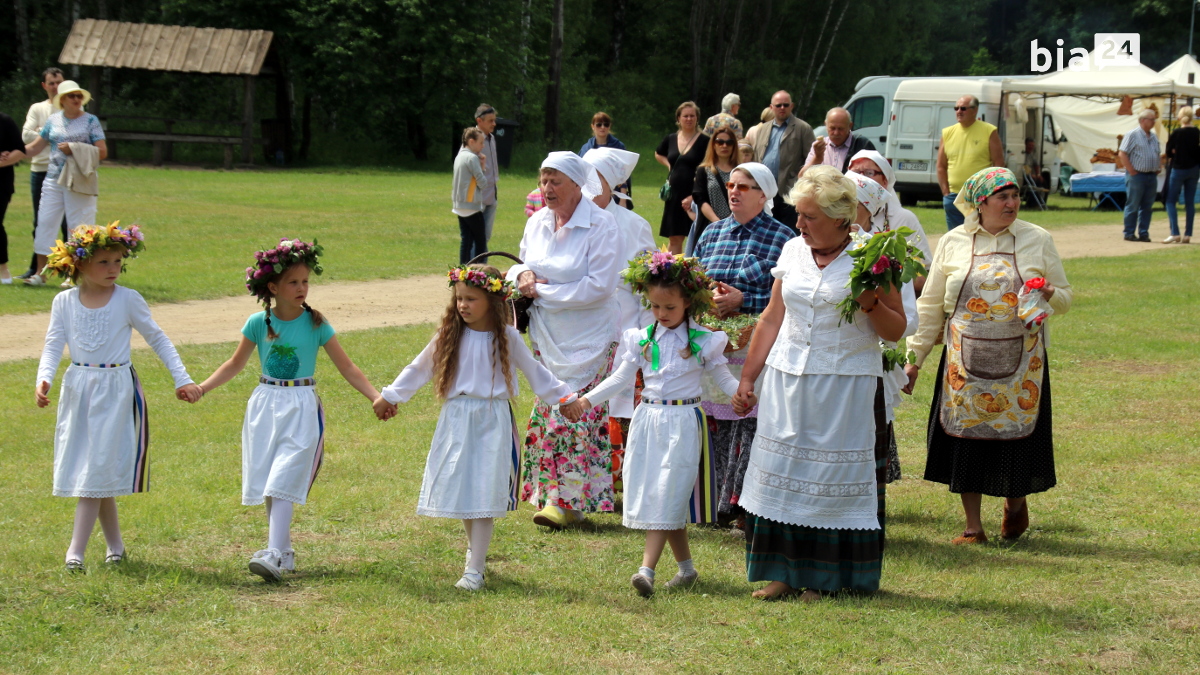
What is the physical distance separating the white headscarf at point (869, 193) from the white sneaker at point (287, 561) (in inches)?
122

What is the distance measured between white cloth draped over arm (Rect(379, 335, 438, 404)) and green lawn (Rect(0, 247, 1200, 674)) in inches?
30.7

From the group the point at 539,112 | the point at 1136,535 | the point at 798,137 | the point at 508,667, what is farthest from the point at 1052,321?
the point at 539,112

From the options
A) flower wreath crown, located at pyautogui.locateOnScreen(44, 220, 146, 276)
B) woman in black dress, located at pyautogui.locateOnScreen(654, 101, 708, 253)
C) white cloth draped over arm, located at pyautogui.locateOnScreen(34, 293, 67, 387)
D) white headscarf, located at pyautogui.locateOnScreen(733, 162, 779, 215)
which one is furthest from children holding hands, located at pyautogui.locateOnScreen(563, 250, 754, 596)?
woman in black dress, located at pyautogui.locateOnScreen(654, 101, 708, 253)

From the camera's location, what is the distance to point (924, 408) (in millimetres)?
8961

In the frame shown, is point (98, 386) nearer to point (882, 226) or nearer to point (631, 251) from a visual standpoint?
point (631, 251)

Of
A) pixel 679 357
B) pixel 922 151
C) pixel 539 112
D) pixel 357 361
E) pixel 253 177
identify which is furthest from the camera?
pixel 539 112

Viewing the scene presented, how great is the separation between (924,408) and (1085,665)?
4.74m

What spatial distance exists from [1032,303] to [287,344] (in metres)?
3.36

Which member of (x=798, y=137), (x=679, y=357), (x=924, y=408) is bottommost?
(x=924, y=408)

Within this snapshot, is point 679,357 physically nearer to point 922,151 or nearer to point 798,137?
point 798,137

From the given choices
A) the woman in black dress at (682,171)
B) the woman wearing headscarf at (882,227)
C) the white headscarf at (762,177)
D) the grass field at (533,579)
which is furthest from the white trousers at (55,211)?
the woman wearing headscarf at (882,227)

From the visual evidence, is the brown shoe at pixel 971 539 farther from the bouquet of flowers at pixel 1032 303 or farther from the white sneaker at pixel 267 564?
the white sneaker at pixel 267 564

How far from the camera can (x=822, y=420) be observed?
4.87 m

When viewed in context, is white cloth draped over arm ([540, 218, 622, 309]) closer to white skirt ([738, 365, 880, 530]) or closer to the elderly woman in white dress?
the elderly woman in white dress
